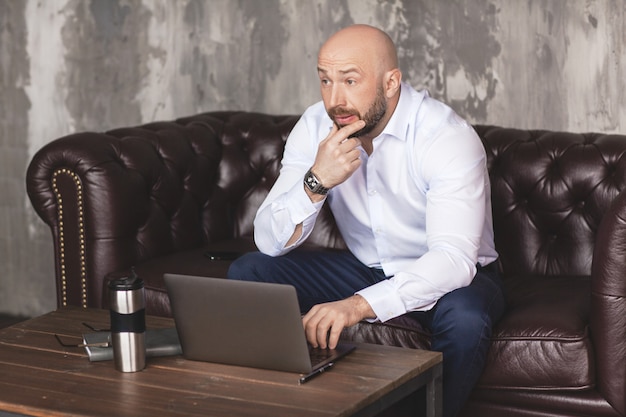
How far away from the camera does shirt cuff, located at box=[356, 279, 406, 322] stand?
2590 mm

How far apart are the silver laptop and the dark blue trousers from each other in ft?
1.49

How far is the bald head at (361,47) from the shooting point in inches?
112

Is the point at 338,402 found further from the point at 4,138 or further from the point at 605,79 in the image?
the point at 4,138

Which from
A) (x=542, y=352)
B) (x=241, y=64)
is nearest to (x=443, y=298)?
(x=542, y=352)

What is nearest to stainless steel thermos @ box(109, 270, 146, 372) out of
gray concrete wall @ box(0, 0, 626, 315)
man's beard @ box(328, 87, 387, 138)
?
man's beard @ box(328, 87, 387, 138)

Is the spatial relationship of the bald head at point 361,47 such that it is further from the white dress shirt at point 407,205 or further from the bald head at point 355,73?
the white dress shirt at point 407,205

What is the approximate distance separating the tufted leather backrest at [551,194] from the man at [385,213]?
35 cm

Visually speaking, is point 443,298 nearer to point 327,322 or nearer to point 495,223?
point 327,322

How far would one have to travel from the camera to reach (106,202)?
3.33m

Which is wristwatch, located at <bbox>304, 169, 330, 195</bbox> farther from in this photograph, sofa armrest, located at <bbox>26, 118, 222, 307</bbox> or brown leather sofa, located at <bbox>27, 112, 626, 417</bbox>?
sofa armrest, located at <bbox>26, 118, 222, 307</bbox>

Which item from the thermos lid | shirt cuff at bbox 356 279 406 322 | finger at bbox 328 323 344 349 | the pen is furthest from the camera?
shirt cuff at bbox 356 279 406 322

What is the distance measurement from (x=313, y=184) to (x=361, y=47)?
42cm

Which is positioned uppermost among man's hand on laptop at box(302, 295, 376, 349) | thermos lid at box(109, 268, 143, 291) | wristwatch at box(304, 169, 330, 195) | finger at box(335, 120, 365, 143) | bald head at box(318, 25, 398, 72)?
bald head at box(318, 25, 398, 72)

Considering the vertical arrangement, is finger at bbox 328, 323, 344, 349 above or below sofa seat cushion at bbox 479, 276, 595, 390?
above
